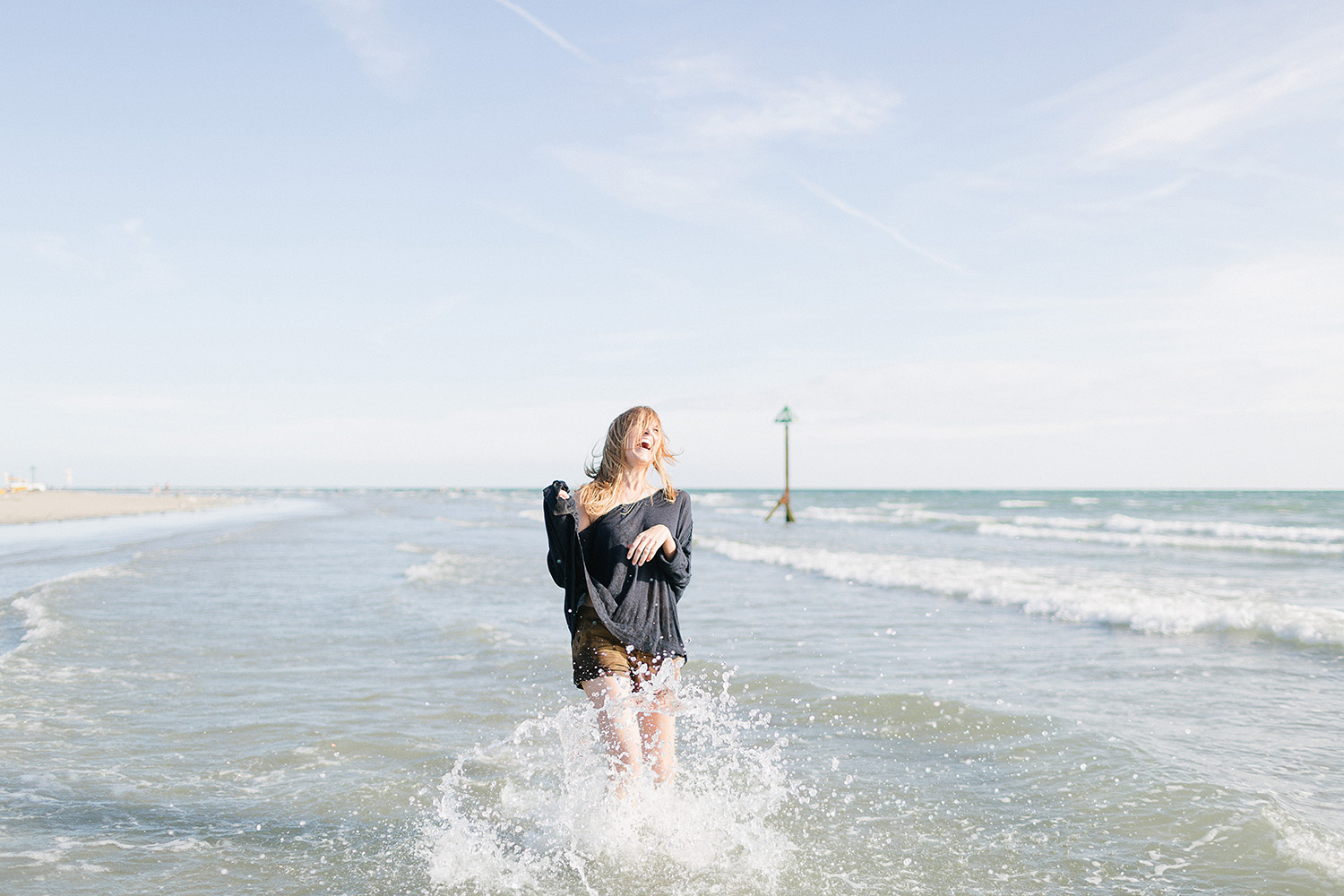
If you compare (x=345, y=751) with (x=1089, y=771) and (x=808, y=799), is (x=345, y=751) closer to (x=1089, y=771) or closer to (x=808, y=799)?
(x=808, y=799)

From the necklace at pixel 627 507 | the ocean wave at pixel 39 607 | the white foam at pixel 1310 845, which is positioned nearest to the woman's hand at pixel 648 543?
the necklace at pixel 627 507

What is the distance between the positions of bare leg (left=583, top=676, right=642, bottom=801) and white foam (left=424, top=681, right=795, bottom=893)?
108mm

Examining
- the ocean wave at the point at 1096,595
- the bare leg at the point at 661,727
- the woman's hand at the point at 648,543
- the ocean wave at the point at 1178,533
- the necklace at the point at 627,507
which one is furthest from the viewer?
the ocean wave at the point at 1178,533

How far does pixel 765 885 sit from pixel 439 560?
635 inches

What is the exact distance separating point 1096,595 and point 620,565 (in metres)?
10.9

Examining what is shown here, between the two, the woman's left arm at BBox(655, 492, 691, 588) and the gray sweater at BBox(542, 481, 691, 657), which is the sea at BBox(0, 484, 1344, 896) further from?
the woman's left arm at BBox(655, 492, 691, 588)

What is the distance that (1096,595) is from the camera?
12.7 metres

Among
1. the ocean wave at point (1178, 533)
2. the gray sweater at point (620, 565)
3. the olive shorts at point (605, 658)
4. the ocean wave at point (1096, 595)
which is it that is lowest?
the ocean wave at point (1178, 533)

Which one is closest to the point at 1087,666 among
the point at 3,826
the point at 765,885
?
the point at 765,885

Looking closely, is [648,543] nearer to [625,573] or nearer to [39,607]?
[625,573]

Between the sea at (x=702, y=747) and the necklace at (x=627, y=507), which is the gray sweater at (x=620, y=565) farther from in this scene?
the sea at (x=702, y=747)

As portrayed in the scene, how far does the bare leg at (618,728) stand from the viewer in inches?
155

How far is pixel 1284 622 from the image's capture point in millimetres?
10039

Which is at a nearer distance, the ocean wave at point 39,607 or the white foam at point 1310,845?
the white foam at point 1310,845
